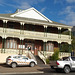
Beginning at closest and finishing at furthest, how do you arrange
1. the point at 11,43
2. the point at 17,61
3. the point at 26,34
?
the point at 17,61 → the point at 26,34 → the point at 11,43

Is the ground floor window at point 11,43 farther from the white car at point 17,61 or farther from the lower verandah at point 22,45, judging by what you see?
the white car at point 17,61

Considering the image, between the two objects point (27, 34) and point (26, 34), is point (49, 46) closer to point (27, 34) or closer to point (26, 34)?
point (27, 34)

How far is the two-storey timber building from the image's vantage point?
21875mm

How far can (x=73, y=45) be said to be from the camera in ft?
126

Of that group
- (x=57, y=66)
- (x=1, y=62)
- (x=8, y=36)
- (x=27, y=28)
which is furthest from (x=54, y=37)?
(x=57, y=66)

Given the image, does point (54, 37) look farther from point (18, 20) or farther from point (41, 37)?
point (18, 20)

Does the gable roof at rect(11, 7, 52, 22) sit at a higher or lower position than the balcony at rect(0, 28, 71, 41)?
higher

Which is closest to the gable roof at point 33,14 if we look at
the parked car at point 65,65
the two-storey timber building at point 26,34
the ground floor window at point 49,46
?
the two-storey timber building at point 26,34

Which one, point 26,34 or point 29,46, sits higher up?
point 26,34

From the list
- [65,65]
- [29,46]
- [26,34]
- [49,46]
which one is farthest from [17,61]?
[49,46]

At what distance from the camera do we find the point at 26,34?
75.5 ft

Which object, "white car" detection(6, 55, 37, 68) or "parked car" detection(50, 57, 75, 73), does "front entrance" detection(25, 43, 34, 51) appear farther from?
"parked car" detection(50, 57, 75, 73)

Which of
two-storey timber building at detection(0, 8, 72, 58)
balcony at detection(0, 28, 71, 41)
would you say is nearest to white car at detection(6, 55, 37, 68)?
two-storey timber building at detection(0, 8, 72, 58)

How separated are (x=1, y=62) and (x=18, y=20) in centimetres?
770
